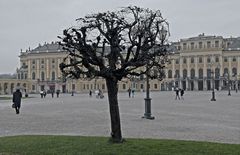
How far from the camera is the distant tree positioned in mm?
9891

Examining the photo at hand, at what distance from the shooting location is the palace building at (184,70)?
121 metres

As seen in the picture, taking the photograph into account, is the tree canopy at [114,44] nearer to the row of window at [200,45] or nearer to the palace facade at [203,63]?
the palace facade at [203,63]

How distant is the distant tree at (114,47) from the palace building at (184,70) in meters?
106

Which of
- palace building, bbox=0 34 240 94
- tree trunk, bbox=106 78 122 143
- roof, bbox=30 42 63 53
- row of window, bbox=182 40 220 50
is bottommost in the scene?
tree trunk, bbox=106 78 122 143

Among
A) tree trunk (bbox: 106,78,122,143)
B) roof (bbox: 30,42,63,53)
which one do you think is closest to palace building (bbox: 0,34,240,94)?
roof (bbox: 30,42,63,53)

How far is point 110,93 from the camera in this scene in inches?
402

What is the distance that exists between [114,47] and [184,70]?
122 m

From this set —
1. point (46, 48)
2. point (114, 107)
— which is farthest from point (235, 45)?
point (114, 107)

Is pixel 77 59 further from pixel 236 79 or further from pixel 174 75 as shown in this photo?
pixel 174 75

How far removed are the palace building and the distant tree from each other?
105574 mm

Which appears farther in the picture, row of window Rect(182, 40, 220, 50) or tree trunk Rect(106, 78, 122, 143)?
row of window Rect(182, 40, 220, 50)

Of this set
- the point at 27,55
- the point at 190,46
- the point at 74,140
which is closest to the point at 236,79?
the point at 190,46

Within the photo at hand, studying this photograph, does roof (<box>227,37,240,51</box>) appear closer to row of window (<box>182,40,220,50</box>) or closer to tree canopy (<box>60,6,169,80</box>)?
row of window (<box>182,40,220,50</box>)

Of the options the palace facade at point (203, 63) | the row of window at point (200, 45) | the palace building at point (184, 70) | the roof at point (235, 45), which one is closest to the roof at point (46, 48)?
the palace building at point (184, 70)
